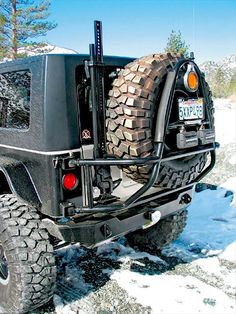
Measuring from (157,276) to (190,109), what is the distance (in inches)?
67.7

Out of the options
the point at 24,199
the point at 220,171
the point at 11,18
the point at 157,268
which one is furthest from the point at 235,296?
the point at 11,18

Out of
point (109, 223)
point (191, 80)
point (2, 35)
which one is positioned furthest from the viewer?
point (2, 35)

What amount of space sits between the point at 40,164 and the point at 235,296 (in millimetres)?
2065

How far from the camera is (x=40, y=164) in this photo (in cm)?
252

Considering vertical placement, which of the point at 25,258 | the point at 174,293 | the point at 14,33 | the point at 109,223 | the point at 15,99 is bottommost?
the point at 174,293

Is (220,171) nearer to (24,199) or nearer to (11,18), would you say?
(24,199)

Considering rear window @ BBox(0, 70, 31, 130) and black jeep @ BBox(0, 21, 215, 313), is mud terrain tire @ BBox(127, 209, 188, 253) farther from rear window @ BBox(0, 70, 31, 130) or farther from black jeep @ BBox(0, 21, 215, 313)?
rear window @ BBox(0, 70, 31, 130)

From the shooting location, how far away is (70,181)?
8.32 ft

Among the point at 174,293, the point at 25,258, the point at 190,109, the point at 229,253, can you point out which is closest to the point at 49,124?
the point at 25,258

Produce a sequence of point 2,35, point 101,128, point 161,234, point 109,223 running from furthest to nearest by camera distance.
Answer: point 2,35 → point 161,234 → point 109,223 → point 101,128

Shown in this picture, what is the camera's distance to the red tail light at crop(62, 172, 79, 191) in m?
2.51

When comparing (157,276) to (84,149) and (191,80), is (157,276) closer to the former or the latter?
(84,149)

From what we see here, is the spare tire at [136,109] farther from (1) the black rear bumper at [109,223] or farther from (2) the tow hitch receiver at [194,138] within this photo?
(1) the black rear bumper at [109,223]

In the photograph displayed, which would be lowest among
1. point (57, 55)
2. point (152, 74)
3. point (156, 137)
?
point (156, 137)
